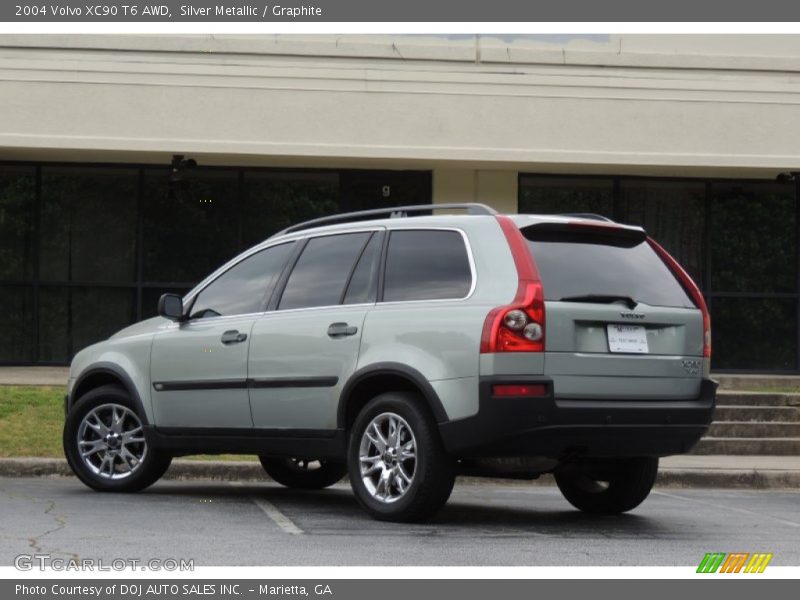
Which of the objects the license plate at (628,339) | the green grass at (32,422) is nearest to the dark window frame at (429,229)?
the license plate at (628,339)

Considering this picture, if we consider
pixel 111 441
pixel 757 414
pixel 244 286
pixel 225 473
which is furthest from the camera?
pixel 757 414

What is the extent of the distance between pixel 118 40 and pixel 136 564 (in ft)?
42.2

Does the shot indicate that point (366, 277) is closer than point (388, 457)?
No

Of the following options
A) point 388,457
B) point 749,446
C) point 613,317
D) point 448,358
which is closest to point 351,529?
point 388,457

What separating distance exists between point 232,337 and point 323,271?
82cm

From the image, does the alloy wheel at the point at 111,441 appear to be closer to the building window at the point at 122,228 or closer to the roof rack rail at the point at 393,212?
the roof rack rail at the point at 393,212

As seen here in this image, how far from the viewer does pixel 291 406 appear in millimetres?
8898

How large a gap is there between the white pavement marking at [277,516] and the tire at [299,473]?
2.38ft

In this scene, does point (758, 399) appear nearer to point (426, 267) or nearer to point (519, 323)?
point (426, 267)

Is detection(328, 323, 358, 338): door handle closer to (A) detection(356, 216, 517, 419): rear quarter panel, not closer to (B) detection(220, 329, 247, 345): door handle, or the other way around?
(A) detection(356, 216, 517, 419): rear quarter panel

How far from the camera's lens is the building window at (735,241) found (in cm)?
2009

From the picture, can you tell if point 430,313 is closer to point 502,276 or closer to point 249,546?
point 502,276

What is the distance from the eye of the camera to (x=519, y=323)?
7695 mm

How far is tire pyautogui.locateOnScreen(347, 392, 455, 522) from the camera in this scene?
794 centimetres
